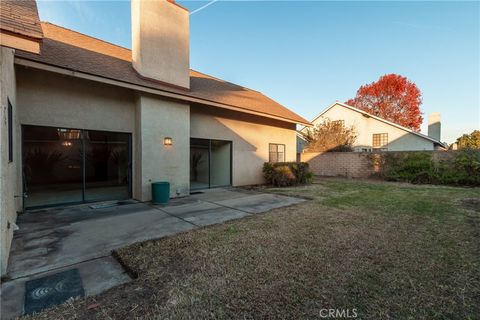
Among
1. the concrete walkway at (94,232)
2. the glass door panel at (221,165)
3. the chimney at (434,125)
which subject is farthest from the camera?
the chimney at (434,125)

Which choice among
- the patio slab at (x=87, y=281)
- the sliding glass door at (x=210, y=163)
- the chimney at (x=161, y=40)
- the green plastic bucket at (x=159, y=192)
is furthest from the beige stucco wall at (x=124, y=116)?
the patio slab at (x=87, y=281)

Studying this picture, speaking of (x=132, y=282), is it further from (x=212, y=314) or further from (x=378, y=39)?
(x=378, y=39)

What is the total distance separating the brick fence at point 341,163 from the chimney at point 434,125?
48.5 feet

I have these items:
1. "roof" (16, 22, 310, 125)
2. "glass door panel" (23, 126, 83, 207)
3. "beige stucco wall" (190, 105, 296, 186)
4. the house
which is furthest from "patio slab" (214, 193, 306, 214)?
"glass door panel" (23, 126, 83, 207)

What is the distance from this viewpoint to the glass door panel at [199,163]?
10.2 m

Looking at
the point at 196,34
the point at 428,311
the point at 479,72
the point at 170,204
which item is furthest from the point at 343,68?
the point at 428,311

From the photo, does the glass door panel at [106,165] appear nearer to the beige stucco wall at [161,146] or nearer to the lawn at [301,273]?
the beige stucco wall at [161,146]

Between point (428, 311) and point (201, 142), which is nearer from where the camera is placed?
point (428, 311)

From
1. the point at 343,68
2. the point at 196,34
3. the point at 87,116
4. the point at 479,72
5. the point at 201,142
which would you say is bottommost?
the point at 201,142

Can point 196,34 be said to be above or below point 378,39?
below

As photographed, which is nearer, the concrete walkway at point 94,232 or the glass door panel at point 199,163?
the concrete walkway at point 94,232

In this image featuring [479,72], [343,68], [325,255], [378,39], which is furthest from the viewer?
[343,68]

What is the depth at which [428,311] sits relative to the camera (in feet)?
7.19

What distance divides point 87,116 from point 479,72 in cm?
1905
